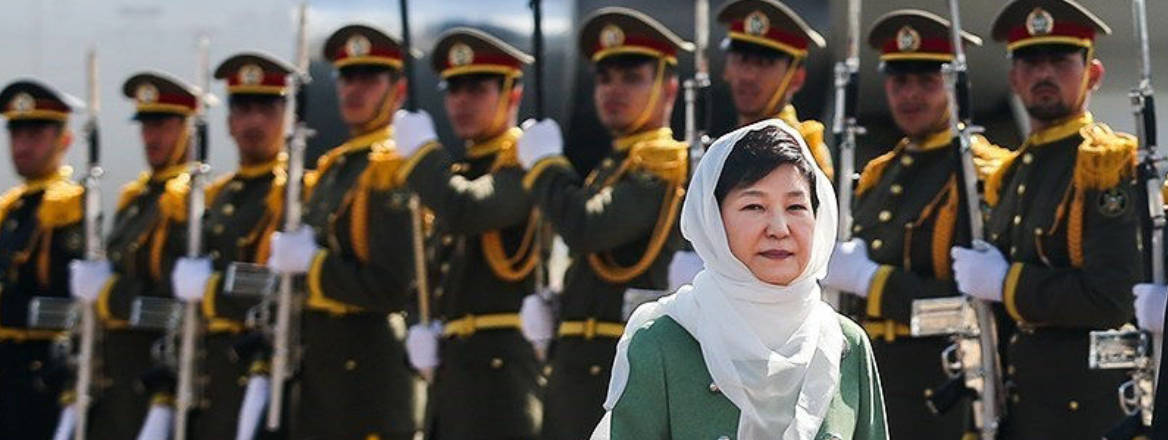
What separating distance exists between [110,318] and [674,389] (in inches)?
242

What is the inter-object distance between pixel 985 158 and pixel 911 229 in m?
0.35

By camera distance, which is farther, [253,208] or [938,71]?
[253,208]

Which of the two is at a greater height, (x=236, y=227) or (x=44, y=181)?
(x=44, y=181)

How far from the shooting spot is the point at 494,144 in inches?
343

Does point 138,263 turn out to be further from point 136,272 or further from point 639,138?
point 639,138

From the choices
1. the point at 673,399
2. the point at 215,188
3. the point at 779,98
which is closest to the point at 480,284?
the point at 779,98

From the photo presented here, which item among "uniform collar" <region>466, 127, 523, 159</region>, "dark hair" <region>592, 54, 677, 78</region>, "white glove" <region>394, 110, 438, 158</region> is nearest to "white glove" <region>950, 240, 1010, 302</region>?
"dark hair" <region>592, 54, 677, 78</region>

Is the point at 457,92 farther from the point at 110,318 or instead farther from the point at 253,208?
the point at 110,318

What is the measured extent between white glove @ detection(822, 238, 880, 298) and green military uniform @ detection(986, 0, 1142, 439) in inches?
15.3

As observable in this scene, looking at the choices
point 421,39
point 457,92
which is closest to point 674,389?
point 457,92

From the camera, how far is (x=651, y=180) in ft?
26.2

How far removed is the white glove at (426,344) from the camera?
341 inches

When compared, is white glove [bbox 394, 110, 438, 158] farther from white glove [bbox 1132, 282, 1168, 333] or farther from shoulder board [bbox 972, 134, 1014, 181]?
white glove [bbox 1132, 282, 1168, 333]

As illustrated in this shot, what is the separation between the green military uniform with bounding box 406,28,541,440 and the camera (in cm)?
843
